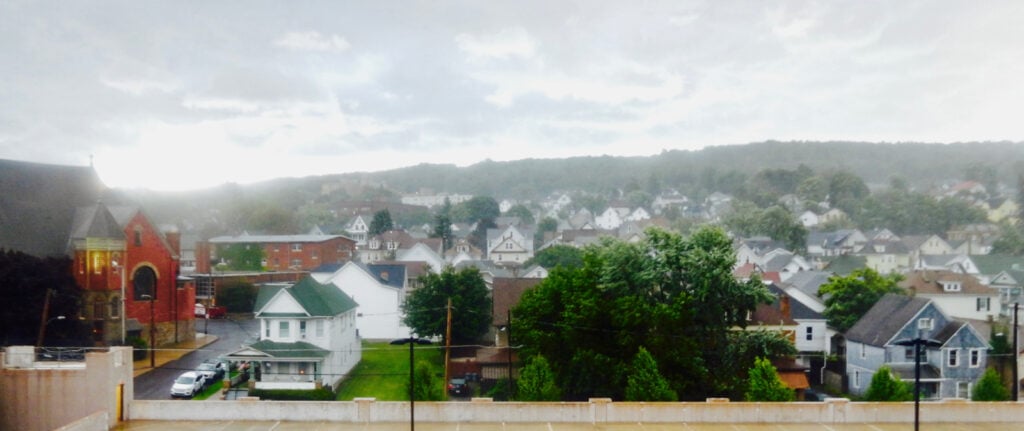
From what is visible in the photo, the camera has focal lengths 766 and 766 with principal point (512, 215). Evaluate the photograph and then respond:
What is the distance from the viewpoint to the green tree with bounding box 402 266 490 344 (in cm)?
4231

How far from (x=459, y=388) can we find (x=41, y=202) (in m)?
26.1

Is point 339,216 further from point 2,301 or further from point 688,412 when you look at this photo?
point 688,412

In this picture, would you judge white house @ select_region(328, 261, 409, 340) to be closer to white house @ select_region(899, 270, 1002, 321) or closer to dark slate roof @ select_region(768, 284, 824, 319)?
dark slate roof @ select_region(768, 284, 824, 319)

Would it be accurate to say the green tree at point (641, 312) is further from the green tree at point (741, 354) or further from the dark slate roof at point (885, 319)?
the dark slate roof at point (885, 319)

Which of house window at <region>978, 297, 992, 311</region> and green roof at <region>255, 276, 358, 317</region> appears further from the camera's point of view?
house window at <region>978, 297, 992, 311</region>

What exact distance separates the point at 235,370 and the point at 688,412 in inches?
900

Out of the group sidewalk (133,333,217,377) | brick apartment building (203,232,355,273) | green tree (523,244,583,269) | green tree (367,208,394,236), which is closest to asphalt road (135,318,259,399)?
sidewalk (133,333,217,377)

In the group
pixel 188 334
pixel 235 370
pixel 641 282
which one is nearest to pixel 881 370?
pixel 641 282

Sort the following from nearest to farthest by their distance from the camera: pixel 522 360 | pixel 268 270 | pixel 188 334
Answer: pixel 522 360
pixel 188 334
pixel 268 270

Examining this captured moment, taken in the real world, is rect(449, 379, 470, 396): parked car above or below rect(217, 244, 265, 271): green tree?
below

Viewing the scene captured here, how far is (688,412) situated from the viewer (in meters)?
20.0

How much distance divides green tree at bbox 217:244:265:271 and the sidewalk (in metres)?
23.2

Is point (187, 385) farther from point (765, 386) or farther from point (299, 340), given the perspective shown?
point (765, 386)

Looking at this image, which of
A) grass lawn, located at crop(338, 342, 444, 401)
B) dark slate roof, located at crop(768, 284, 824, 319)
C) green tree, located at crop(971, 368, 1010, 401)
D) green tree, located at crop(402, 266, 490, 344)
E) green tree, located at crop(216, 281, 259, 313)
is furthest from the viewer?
green tree, located at crop(216, 281, 259, 313)
